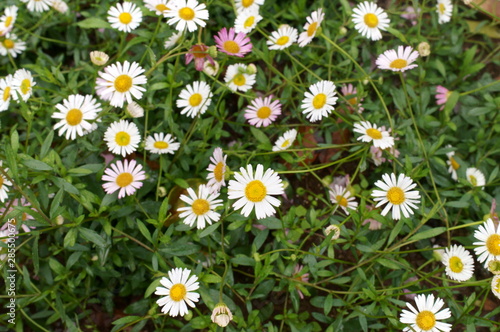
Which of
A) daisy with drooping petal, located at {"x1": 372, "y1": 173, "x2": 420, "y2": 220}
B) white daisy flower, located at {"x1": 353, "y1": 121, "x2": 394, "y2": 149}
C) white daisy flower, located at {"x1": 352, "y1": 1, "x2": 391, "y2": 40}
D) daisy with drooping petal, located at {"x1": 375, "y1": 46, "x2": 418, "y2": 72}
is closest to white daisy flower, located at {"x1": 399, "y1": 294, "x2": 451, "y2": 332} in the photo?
daisy with drooping petal, located at {"x1": 372, "y1": 173, "x2": 420, "y2": 220}

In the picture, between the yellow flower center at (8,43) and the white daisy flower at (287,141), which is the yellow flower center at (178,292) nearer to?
the white daisy flower at (287,141)

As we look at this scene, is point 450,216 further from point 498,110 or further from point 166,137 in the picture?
point 166,137

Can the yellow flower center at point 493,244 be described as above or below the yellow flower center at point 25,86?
below

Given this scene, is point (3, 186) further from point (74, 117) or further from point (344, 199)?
point (344, 199)

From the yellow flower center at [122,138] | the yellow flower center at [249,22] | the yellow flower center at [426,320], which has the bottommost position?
the yellow flower center at [426,320]

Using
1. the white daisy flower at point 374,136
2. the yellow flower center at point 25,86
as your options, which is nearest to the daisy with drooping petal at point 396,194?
the white daisy flower at point 374,136

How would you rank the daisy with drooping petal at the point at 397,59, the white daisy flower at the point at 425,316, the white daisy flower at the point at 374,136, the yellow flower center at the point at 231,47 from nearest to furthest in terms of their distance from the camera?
1. the white daisy flower at the point at 425,316
2. the white daisy flower at the point at 374,136
3. the daisy with drooping petal at the point at 397,59
4. the yellow flower center at the point at 231,47

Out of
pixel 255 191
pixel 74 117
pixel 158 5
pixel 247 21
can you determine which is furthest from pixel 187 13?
pixel 255 191
